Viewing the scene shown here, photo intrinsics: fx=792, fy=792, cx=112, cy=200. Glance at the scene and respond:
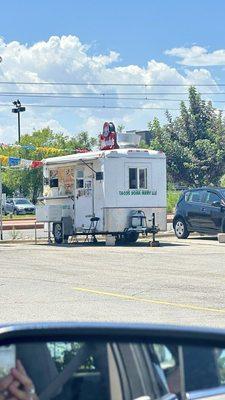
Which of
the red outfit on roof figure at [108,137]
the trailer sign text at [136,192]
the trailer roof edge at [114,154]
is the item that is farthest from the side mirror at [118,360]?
the red outfit on roof figure at [108,137]

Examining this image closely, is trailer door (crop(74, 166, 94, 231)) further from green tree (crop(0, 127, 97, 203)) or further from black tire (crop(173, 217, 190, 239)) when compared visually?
green tree (crop(0, 127, 97, 203))

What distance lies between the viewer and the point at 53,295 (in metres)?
12.2

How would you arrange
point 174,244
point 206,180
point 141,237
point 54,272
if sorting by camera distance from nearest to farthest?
point 54,272 < point 174,244 < point 141,237 < point 206,180

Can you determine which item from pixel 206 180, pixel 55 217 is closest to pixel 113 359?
pixel 55 217

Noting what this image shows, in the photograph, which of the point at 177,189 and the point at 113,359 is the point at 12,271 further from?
the point at 177,189

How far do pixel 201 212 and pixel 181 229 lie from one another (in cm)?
140

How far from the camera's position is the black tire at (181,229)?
25.4 m

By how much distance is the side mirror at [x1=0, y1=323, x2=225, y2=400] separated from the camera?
2469 millimetres

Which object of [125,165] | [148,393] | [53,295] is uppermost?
[125,165]

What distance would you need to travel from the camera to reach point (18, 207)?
5762 centimetres

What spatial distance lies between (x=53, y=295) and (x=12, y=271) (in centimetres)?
400

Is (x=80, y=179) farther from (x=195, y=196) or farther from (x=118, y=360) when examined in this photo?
(x=118, y=360)

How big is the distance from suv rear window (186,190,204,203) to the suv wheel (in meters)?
0.74

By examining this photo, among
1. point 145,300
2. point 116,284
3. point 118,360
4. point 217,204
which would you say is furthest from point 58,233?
point 118,360
